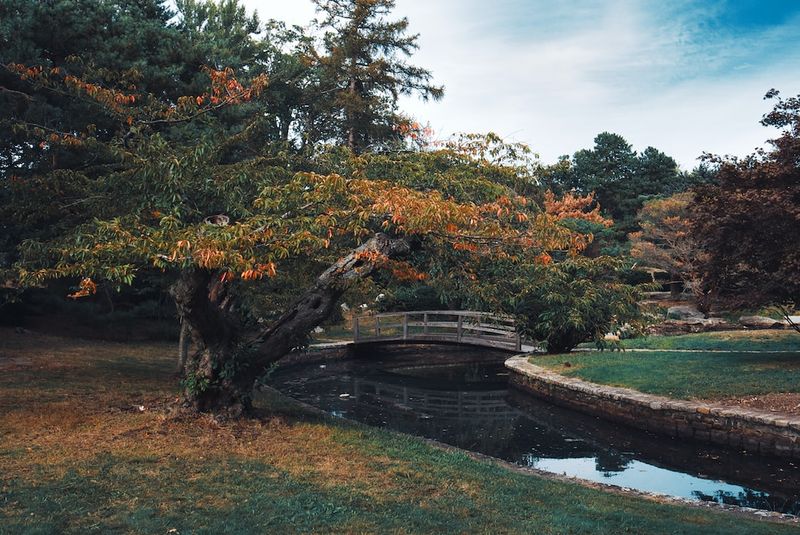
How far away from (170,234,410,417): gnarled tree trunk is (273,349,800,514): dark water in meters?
3.94

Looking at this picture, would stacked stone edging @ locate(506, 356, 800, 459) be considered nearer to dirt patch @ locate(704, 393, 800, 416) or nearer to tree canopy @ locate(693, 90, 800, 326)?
dirt patch @ locate(704, 393, 800, 416)

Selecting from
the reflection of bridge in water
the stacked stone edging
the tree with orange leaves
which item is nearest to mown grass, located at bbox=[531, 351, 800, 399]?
the stacked stone edging

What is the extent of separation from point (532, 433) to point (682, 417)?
260 centimetres

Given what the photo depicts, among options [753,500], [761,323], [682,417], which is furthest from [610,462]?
[761,323]

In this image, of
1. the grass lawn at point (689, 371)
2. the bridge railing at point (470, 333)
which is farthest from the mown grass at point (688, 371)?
the bridge railing at point (470, 333)

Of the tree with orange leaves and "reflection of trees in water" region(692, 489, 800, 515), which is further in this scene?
"reflection of trees in water" region(692, 489, 800, 515)

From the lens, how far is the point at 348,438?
7914mm

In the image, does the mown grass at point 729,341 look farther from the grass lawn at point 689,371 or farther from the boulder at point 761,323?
the boulder at point 761,323

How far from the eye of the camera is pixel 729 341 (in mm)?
18047

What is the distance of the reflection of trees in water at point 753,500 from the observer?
24.2 feet

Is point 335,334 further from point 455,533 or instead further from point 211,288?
point 455,533

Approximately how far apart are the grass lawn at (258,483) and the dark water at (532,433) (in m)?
2.35

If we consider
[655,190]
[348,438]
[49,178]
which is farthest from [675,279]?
[49,178]

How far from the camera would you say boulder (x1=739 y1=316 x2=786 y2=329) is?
68.5 feet
